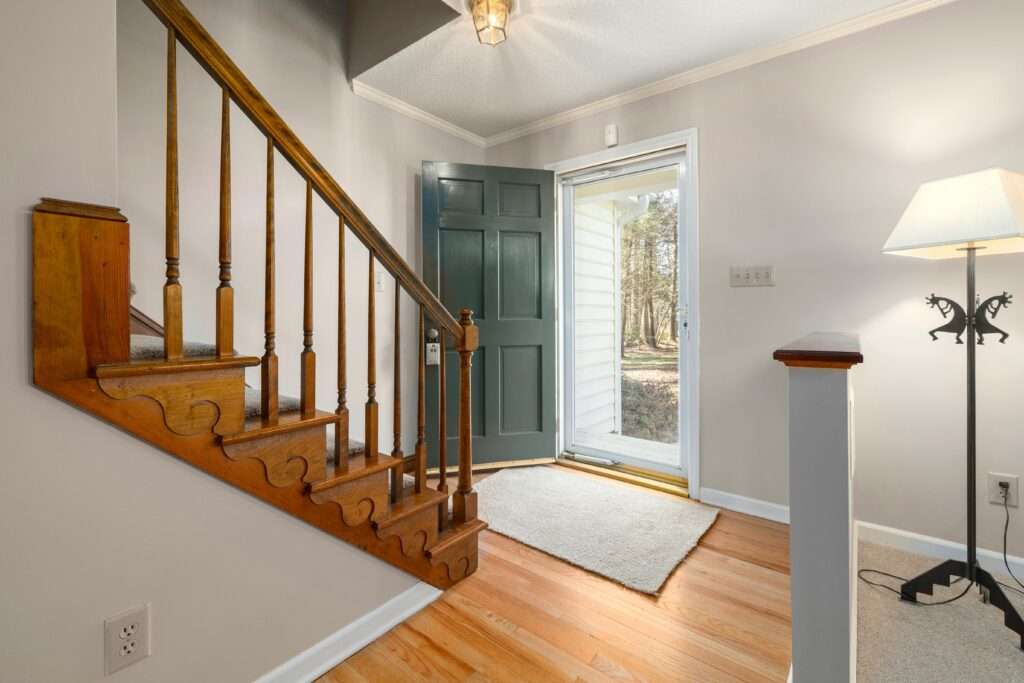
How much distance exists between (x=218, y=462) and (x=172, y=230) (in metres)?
0.57

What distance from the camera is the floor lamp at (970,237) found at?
1385 millimetres

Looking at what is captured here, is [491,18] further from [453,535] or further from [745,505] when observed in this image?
[745,505]

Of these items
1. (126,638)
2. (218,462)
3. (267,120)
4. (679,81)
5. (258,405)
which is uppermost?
(679,81)

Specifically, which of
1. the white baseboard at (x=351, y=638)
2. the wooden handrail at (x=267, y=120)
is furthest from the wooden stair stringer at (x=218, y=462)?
the wooden handrail at (x=267, y=120)

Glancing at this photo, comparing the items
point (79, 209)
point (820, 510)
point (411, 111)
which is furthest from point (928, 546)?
point (411, 111)

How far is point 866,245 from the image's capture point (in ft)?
6.80

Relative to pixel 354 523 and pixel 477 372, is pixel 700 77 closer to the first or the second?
pixel 477 372

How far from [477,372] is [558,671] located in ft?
6.38

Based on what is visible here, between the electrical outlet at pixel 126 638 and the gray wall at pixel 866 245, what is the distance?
8.16ft

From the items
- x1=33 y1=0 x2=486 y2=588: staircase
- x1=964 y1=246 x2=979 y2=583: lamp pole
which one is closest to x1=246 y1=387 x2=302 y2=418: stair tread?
x1=33 y1=0 x2=486 y2=588: staircase

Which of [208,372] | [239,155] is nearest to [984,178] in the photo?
[208,372]

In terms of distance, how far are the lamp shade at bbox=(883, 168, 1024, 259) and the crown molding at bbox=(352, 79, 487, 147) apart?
9.02 feet

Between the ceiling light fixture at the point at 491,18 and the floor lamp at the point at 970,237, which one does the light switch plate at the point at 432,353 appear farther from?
the floor lamp at the point at 970,237

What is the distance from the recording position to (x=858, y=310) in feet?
6.88
